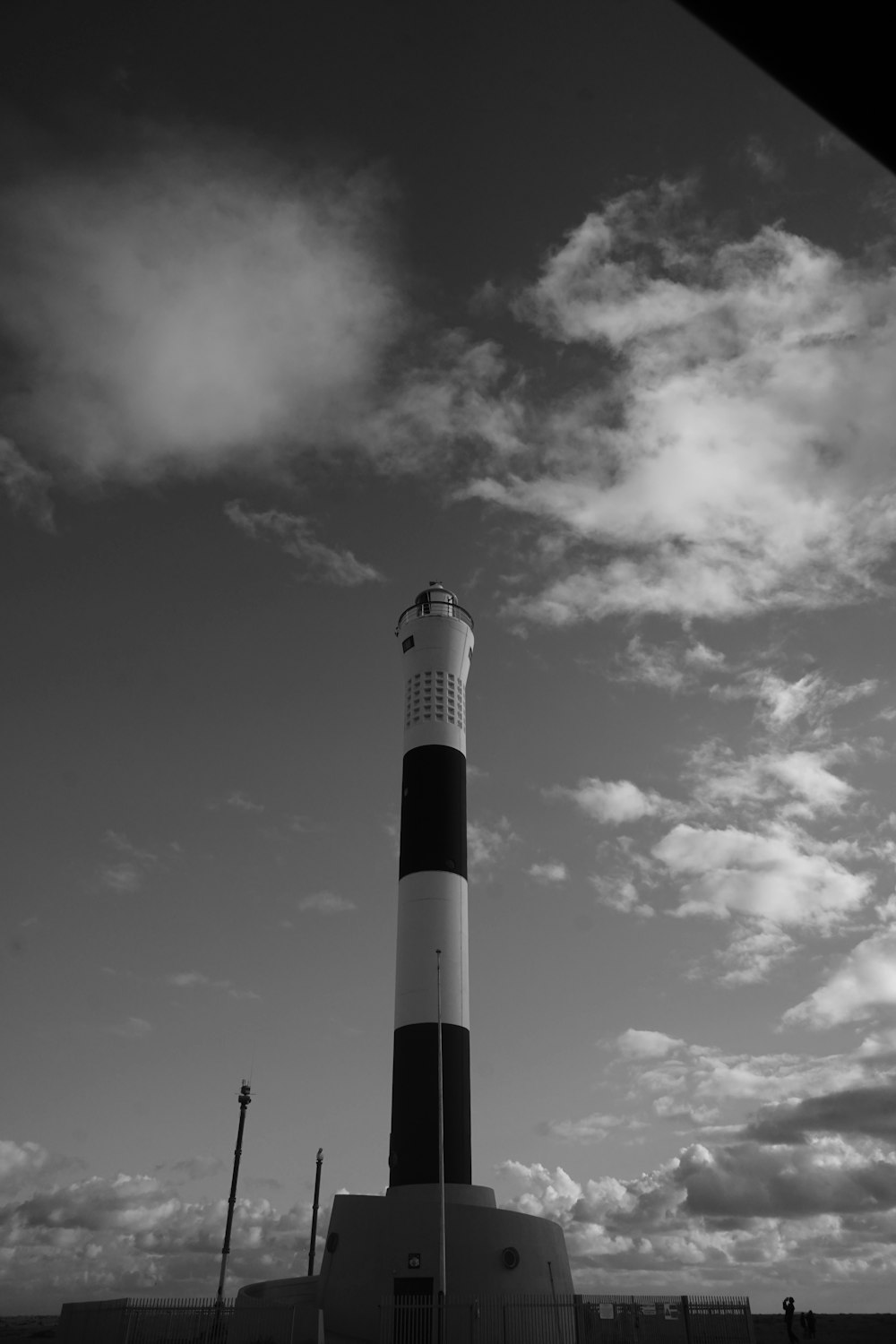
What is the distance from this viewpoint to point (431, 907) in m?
36.8

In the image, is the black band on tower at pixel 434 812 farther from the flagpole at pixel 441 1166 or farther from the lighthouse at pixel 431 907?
the flagpole at pixel 441 1166

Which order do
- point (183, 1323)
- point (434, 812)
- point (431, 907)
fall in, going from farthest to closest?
point (434, 812), point (431, 907), point (183, 1323)

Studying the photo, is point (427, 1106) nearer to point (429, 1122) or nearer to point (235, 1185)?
point (429, 1122)

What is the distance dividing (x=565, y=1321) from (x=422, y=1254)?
4590mm

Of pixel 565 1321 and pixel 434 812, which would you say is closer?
pixel 565 1321

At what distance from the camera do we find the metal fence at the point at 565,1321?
2791cm

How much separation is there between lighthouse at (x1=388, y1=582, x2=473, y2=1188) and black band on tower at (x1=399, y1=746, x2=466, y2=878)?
4 centimetres

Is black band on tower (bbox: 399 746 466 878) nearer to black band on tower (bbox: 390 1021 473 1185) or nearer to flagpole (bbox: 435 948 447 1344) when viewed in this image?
flagpole (bbox: 435 948 447 1344)

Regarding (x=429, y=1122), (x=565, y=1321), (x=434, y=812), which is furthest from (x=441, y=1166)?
(x=434, y=812)

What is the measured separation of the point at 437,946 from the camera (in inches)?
1422

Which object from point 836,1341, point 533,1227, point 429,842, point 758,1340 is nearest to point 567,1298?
point 533,1227

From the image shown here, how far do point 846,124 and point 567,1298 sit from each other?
33.4 metres

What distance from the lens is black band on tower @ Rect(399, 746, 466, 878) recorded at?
3778 cm

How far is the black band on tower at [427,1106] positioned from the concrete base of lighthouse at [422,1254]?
2.95ft
